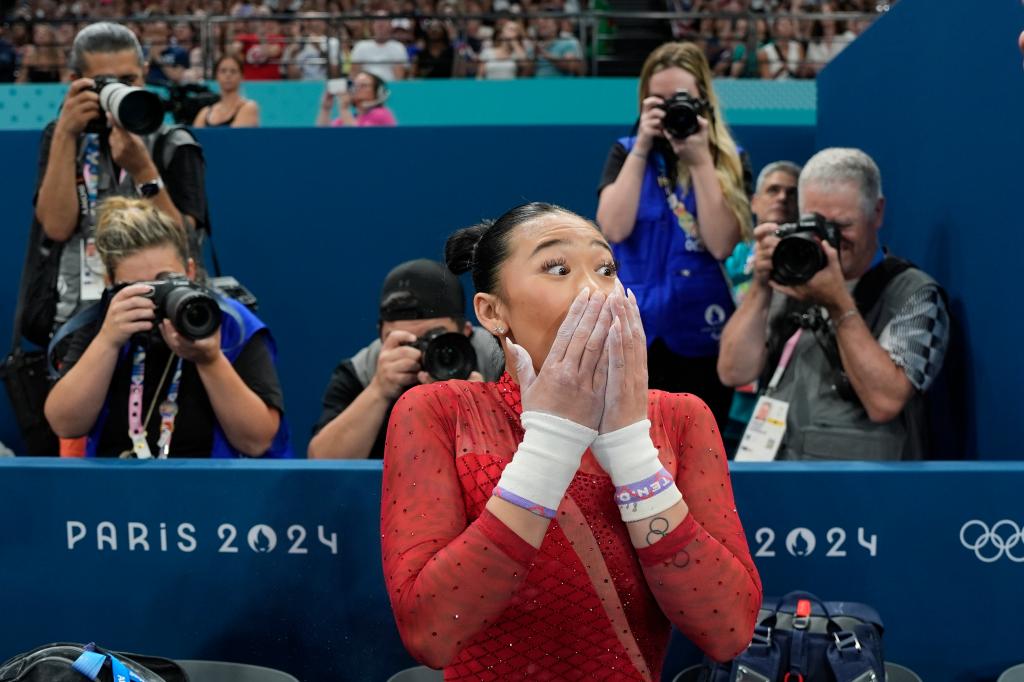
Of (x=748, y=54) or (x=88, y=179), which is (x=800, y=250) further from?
(x=748, y=54)

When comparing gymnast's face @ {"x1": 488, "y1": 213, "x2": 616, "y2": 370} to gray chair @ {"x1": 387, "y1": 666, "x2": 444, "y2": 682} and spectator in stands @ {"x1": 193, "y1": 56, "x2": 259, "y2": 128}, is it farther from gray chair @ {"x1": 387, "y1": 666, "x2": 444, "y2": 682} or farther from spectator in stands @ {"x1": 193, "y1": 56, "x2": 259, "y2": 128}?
spectator in stands @ {"x1": 193, "y1": 56, "x2": 259, "y2": 128}

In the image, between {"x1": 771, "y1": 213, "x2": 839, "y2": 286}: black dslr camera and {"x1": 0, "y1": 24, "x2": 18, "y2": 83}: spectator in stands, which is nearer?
{"x1": 771, "y1": 213, "x2": 839, "y2": 286}: black dslr camera

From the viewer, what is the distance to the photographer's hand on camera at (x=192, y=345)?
2408 millimetres

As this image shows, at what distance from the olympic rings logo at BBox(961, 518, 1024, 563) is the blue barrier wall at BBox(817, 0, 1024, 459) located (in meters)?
0.60

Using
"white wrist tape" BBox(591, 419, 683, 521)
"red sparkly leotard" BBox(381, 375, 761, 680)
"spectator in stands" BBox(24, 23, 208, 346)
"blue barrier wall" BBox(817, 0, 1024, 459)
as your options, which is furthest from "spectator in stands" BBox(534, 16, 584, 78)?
"white wrist tape" BBox(591, 419, 683, 521)

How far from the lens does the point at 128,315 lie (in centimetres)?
238

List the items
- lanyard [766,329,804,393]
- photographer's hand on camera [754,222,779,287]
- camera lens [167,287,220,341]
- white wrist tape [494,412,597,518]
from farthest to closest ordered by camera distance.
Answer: lanyard [766,329,804,393] → photographer's hand on camera [754,222,779,287] → camera lens [167,287,220,341] → white wrist tape [494,412,597,518]

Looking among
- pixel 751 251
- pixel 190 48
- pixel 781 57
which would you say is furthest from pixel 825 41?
pixel 751 251

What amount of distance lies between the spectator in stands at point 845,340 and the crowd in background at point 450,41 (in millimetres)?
5299

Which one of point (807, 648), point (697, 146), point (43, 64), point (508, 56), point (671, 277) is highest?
point (697, 146)

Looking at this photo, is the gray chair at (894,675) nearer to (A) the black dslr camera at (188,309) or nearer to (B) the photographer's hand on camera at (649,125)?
(A) the black dslr camera at (188,309)

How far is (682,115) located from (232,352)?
4.79ft

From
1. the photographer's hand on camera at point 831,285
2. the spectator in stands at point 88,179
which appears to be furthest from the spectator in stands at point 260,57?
the photographer's hand on camera at point 831,285

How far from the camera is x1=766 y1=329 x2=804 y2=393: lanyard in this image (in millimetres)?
2947
